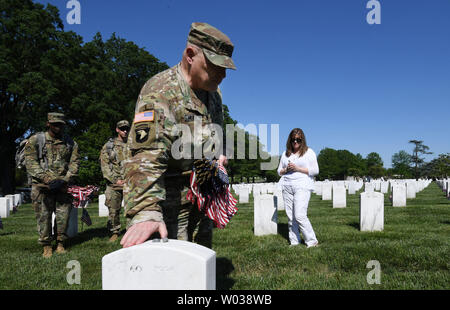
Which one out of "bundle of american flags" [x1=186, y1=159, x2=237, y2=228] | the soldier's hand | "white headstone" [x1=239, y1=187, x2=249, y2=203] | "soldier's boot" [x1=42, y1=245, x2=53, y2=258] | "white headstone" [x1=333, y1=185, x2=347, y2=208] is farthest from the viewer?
"white headstone" [x1=239, y1=187, x2=249, y2=203]

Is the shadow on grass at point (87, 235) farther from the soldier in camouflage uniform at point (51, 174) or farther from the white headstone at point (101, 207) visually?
the white headstone at point (101, 207)

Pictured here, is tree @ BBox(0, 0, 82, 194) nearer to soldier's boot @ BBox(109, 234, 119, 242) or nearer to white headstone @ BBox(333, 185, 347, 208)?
soldier's boot @ BBox(109, 234, 119, 242)

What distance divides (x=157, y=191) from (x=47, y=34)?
2801 cm

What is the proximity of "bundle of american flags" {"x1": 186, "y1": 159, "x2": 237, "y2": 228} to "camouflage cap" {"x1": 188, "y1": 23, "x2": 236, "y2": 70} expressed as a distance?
2.39 ft

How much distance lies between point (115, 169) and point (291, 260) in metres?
4.74

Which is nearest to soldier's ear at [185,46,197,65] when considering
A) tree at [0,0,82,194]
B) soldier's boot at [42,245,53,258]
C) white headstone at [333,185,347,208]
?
soldier's boot at [42,245,53,258]

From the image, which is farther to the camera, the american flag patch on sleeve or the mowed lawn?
the mowed lawn

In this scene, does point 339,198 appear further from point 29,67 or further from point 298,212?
point 29,67

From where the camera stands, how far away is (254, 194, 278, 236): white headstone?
7770mm

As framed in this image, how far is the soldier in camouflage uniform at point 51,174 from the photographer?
597 centimetres

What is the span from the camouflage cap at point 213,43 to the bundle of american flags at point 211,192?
2.39ft
